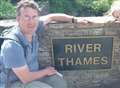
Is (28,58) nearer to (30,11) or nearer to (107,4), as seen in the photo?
(30,11)

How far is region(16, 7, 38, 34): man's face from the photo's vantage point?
14.7 feet

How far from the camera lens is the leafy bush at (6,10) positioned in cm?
738

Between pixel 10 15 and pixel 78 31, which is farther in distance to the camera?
pixel 10 15

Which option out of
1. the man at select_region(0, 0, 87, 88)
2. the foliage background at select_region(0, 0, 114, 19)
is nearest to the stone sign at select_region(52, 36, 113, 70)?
the man at select_region(0, 0, 87, 88)

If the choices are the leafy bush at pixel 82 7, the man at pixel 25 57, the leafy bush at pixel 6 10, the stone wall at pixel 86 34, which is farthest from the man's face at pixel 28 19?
the leafy bush at pixel 82 7

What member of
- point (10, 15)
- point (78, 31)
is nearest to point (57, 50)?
point (78, 31)

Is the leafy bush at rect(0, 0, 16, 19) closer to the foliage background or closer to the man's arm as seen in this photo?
the foliage background

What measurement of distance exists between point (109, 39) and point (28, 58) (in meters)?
1.16

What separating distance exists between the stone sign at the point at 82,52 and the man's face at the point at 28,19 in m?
0.87

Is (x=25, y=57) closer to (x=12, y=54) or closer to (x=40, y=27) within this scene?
(x=12, y=54)

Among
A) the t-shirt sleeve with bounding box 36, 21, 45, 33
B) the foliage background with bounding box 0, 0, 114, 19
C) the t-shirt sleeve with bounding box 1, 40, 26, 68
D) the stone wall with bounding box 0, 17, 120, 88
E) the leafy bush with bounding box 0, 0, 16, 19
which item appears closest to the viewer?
the t-shirt sleeve with bounding box 1, 40, 26, 68

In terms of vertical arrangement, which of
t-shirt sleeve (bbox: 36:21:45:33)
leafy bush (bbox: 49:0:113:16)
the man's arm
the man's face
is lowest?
the man's arm

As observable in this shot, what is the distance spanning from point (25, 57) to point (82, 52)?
955mm

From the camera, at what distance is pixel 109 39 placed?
5.39 metres
